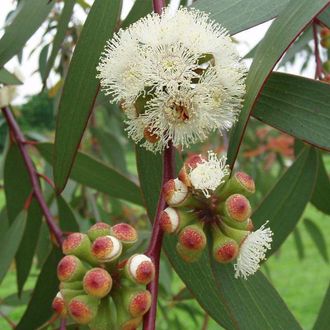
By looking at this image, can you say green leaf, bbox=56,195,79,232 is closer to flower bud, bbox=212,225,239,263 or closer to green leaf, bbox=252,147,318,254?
green leaf, bbox=252,147,318,254

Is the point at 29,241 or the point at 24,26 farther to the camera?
the point at 29,241

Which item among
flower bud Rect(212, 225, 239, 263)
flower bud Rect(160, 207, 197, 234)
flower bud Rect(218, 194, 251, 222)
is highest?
flower bud Rect(218, 194, 251, 222)

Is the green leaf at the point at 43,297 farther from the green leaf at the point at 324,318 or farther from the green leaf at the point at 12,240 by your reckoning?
the green leaf at the point at 324,318

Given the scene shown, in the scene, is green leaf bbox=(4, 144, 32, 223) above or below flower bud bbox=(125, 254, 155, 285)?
below

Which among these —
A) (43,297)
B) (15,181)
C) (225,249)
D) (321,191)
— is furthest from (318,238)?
(225,249)

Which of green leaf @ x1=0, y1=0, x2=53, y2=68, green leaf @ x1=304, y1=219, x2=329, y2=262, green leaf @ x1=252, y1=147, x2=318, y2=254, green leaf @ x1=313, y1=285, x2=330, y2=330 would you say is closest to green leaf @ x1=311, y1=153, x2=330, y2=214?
green leaf @ x1=252, y1=147, x2=318, y2=254

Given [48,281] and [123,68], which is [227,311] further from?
[48,281]

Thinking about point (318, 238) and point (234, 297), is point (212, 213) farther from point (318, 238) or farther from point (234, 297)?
point (318, 238)

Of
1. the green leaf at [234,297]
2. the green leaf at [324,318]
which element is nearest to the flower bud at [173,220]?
the green leaf at [234,297]
